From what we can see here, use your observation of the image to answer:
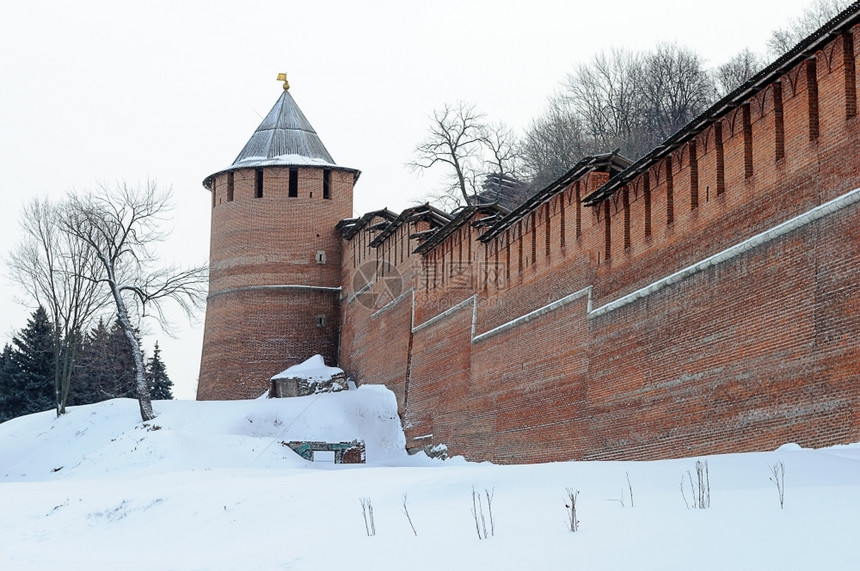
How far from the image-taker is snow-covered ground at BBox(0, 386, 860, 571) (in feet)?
24.9

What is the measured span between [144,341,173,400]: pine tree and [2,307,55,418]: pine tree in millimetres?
6553

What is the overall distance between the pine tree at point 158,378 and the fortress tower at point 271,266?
46.4 ft

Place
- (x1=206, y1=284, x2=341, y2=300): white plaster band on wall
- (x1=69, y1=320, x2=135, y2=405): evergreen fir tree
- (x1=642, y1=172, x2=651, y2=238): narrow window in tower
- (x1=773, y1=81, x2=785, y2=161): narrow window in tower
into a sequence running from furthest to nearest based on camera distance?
(x1=69, y1=320, x2=135, y2=405): evergreen fir tree < (x1=206, y1=284, x2=341, y2=300): white plaster band on wall < (x1=642, y1=172, x2=651, y2=238): narrow window in tower < (x1=773, y1=81, x2=785, y2=161): narrow window in tower

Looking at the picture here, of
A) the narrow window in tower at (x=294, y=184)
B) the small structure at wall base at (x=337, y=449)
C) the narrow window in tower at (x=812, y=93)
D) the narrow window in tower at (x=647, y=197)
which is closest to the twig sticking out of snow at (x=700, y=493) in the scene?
the narrow window in tower at (x=812, y=93)

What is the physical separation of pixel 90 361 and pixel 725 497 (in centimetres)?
3445

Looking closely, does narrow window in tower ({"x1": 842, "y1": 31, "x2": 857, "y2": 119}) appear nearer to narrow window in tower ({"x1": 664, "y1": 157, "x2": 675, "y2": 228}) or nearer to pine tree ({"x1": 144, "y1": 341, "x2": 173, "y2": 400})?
narrow window in tower ({"x1": 664, "y1": 157, "x2": 675, "y2": 228})

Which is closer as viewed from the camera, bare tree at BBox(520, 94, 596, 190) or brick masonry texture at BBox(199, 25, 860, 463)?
brick masonry texture at BBox(199, 25, 860, 463)

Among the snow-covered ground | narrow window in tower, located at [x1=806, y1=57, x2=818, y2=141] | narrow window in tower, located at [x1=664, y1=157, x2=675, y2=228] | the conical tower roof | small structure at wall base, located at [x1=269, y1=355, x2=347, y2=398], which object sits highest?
the conical tower roof

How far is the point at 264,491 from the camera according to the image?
15.0 m

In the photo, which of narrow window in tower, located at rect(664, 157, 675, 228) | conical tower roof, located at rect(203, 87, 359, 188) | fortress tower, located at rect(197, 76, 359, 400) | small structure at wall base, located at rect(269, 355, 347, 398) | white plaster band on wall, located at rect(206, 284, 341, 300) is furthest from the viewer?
conical tower roof, located at rect(203, 87, 359, 188)

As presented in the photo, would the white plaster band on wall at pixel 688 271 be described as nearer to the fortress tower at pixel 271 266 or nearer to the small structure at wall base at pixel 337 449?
the small structure at wall base at pixel 337 449

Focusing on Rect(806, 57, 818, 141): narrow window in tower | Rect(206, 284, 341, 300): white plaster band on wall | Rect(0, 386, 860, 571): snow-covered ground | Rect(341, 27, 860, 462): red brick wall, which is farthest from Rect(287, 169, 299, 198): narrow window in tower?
Rect(806, 57, 818, 141): narrow window in tower

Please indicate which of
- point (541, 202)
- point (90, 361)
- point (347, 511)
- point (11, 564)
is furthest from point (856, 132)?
point (90, 361)

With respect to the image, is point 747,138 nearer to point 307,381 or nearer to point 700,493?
point 700,493
